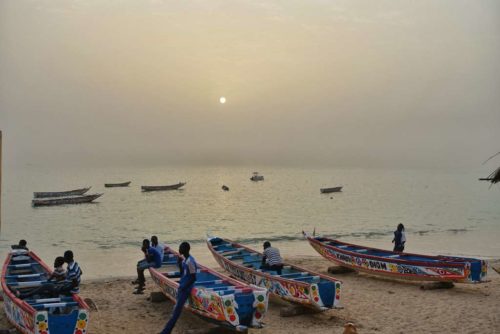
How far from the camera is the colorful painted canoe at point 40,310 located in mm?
8141

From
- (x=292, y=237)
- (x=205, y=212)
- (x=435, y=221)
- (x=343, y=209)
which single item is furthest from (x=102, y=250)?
(x=343, y=209)

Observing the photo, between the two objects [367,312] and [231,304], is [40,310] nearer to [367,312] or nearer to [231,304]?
[231,304]

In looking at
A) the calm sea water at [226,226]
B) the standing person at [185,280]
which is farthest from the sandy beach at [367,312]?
the calm sea water at [226,226]

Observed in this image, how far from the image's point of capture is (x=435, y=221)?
52938 millimetres

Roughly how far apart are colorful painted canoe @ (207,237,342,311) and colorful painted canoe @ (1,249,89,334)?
475cm

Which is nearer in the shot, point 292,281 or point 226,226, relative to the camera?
point 292,281

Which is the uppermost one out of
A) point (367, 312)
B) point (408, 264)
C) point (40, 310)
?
point (408, 264)

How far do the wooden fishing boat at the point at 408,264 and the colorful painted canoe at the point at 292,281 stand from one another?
10.3ft

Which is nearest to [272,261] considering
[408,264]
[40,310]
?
[408,264]

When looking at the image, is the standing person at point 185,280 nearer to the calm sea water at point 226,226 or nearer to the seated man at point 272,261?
the seated man at point 272,261

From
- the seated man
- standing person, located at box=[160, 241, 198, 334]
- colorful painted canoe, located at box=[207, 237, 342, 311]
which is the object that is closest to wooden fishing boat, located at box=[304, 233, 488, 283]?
colorful painted canoe, located at box=[207, 237, 342, 311]

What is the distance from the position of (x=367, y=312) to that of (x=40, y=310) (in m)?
7.50

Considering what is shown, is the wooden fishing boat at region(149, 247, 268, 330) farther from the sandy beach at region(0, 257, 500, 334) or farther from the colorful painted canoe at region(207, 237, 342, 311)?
the colorful painted canoe at region(207, 237, 342, 311)

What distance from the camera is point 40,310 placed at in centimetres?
898
